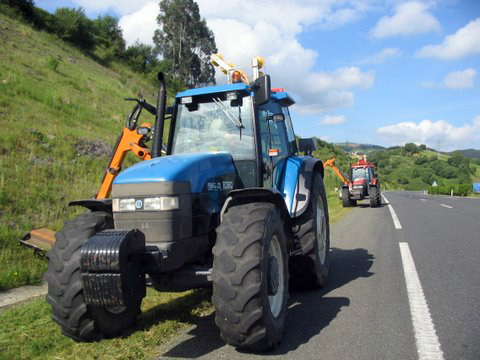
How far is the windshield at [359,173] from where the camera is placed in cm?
2268

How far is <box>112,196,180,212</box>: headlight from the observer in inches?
145

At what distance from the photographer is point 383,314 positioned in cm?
442

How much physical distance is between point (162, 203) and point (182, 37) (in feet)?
151

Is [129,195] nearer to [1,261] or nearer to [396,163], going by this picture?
[1,261]

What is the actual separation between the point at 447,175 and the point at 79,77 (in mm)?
102930

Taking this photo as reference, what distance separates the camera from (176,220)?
3.71m

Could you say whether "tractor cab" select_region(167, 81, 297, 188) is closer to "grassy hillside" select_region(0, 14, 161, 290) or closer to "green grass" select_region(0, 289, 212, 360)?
"green grass" select_region(0, 289, 212, 360)

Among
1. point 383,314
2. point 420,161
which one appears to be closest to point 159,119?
point 383,314

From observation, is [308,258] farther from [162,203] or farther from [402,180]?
[402,180]

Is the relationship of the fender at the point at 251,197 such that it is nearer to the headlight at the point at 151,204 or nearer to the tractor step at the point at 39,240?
the headlight at the point at 151,204

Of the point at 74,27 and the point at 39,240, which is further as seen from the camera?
the point at 74,27

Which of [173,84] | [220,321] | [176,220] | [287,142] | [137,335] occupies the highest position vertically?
[173,84]


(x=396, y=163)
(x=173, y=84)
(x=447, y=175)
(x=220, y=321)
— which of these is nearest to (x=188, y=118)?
(x=220, y=321)

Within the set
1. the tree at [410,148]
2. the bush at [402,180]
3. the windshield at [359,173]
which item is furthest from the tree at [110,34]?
the tree at [410,148]
